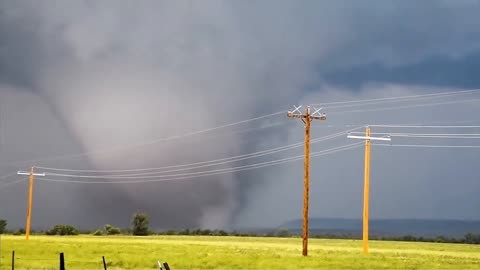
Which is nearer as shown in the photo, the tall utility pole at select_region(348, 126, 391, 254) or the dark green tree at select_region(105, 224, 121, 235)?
the tall utility pole at select_region(348, 126, 391, 254)

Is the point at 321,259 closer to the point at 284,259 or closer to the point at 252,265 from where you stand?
the point at 284,259

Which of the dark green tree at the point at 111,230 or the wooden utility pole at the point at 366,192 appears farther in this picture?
the dark green tree at the point at 111,230

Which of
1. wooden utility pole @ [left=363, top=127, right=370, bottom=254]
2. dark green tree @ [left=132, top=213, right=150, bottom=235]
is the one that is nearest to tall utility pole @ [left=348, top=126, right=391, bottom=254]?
wooden utility pole @ [left=363, top=127, right=370, bottom=254]

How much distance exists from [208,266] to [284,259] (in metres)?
7.88

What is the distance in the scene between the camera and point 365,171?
217 ft

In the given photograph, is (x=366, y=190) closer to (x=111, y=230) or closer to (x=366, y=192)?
(x=366, y=192)

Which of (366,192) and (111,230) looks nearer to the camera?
(366,192)

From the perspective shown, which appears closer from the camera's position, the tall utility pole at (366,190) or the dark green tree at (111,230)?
the tall utility pole at (366,190)

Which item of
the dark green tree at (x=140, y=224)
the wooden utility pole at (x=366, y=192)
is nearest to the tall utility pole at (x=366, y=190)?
the wooden utility pole at (x=366, y=192)

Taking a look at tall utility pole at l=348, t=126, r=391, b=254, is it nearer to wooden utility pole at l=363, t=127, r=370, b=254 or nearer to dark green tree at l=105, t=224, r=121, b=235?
wooden utility pole at l=363, t=127, r=370, b=254

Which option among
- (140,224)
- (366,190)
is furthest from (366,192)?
(140,224)

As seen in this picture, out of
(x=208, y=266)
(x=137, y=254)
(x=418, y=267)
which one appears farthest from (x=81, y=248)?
(x=418, y=267)

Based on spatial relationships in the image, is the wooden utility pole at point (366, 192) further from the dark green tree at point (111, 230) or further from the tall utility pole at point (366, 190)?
the dark green tree at point (111, 230)

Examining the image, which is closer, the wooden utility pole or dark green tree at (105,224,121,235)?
the wooden utility pole
